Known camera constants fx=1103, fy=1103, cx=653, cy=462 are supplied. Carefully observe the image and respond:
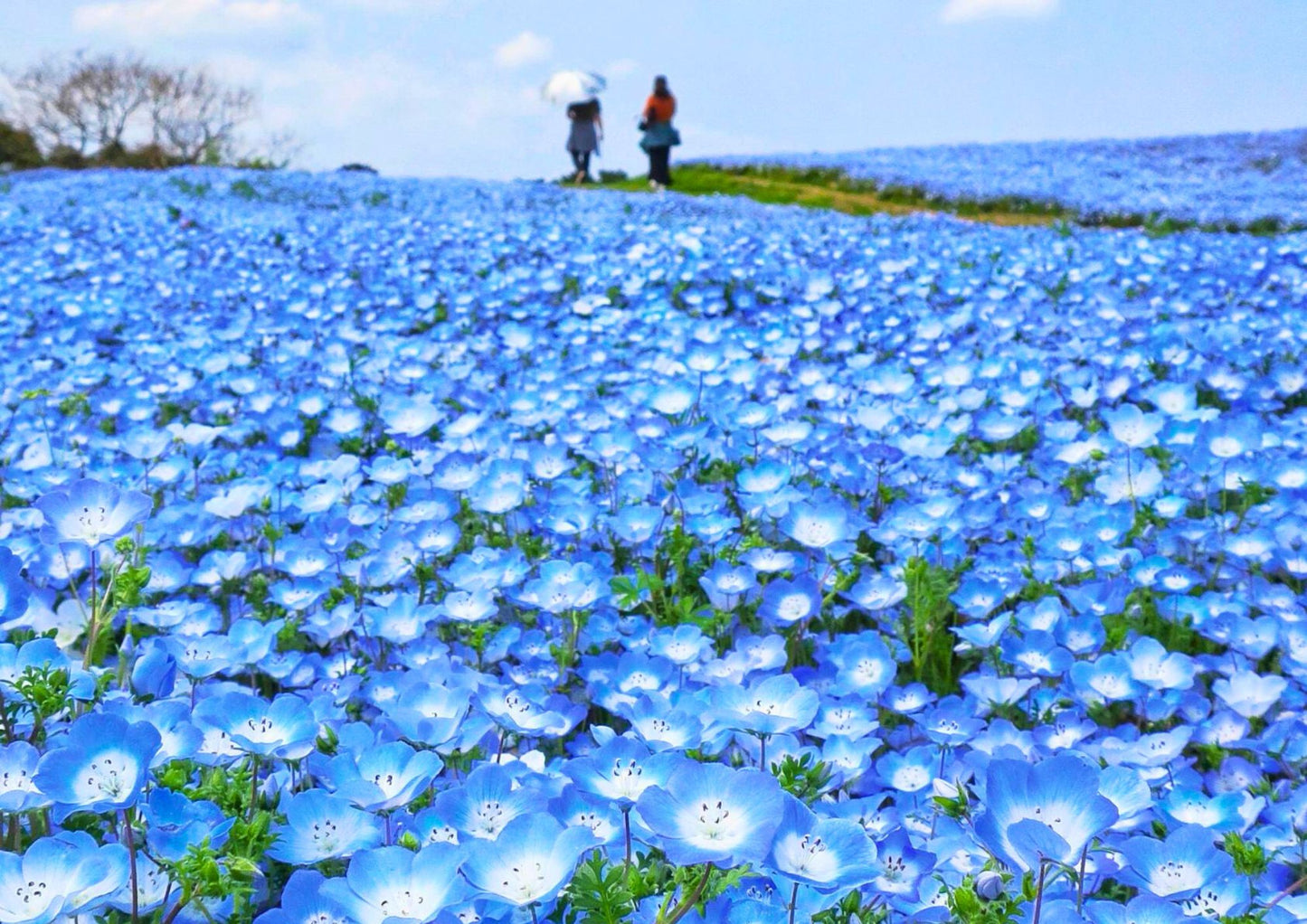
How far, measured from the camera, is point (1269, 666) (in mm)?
2314

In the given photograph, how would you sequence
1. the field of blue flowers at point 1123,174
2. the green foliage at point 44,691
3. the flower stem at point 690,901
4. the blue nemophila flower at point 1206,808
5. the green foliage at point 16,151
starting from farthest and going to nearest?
the green foliage at point 16,151, the field of blue flowers at point 1123,174, the blue nemophila flower at point 1206,808, the green foliage at point 44,691, the flower stem at point 690,901

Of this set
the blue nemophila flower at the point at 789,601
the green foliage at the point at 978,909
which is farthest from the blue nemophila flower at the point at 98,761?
the blue nemophila flower at the point at 789,601

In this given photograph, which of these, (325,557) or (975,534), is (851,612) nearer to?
(975,534)

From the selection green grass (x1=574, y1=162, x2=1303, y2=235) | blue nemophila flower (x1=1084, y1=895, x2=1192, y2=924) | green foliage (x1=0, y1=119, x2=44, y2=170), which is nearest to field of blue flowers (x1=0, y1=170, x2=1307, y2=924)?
blue nemophila flower (x1=1084, y1=895, x2=1192, y2=924)

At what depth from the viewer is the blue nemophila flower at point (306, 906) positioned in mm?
1142

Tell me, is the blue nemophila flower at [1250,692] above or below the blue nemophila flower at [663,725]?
below

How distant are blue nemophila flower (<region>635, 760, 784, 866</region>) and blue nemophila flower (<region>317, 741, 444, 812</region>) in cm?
32

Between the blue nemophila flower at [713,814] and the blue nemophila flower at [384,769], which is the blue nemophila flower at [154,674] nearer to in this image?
the blue nemophila flower at [384,769]

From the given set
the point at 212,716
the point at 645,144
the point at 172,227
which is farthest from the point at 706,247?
the point at 645,144

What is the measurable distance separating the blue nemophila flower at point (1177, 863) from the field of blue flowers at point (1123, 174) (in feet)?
38.0

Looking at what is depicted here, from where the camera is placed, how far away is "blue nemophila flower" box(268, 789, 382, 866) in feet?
4.03

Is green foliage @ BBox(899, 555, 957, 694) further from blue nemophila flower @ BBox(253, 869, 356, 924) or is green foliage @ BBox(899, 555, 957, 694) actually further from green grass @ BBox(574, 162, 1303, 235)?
green grass @ BBox(574, 162, 1303, 235)

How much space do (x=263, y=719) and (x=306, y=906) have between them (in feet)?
1.15

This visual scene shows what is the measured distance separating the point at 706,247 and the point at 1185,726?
207 inches
